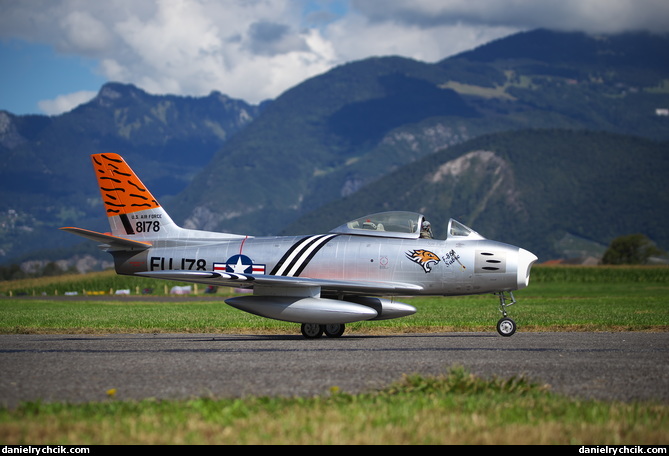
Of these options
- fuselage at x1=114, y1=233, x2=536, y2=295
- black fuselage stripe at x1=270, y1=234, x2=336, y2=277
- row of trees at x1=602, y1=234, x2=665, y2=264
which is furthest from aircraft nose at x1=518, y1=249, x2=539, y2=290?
row of trees at x1=602, y1=234, x2=665, y2=264

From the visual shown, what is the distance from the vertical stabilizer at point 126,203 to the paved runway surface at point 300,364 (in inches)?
169

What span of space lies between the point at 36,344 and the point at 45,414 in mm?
8867

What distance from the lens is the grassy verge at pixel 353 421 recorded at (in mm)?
7586

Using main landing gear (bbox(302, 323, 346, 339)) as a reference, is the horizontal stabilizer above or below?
above

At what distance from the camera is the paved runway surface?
1023 centimetres

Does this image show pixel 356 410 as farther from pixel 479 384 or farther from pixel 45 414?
pixel 45 414

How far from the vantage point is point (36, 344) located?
1689cm

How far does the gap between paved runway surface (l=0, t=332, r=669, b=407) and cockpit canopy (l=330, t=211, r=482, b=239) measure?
9.06ft

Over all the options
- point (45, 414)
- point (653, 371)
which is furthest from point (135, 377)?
point (653, 371)

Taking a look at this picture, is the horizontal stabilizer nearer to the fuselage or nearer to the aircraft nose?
the fuselage

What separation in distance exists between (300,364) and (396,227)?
7.98 m

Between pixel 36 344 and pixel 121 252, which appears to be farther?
pixel 121 252

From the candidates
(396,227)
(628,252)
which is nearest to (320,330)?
(396,227)

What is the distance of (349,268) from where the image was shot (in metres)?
19.9
